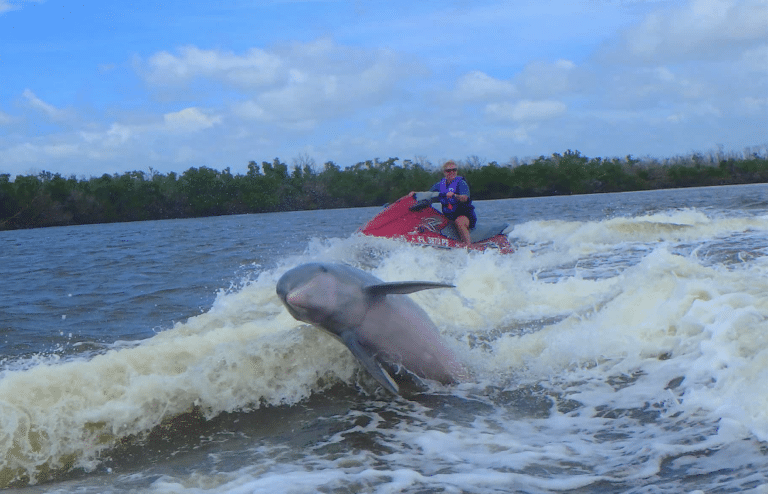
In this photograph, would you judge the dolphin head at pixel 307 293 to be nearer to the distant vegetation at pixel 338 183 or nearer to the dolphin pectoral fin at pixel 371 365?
the dolphin pectoral fin at pixel 371 365

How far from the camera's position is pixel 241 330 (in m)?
7.46

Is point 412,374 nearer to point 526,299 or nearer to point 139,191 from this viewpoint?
point 526,299

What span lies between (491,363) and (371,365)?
1.54 m

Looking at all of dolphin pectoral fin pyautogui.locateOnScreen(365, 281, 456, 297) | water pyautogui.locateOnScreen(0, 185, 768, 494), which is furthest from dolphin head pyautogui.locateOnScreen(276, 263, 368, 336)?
water pyautogui.locateOnScreen(0, 185, 768, 494)

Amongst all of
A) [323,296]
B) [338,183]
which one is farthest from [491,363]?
[338,183]

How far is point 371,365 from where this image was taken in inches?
206

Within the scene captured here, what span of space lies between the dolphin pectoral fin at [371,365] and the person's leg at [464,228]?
856 centimetres

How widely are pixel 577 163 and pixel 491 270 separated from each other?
5861 centimetres

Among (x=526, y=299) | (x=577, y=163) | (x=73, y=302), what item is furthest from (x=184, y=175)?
(x=526, y=299)

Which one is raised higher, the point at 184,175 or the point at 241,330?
the point at 184,175

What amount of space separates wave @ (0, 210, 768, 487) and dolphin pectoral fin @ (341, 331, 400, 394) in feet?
2.61

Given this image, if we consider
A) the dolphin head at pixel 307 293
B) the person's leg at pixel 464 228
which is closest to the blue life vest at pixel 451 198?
the person's leg at pixel 464 228

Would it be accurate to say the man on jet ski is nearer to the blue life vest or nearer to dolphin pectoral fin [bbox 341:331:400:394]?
the blue life vest

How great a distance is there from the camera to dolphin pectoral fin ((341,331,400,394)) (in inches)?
205
